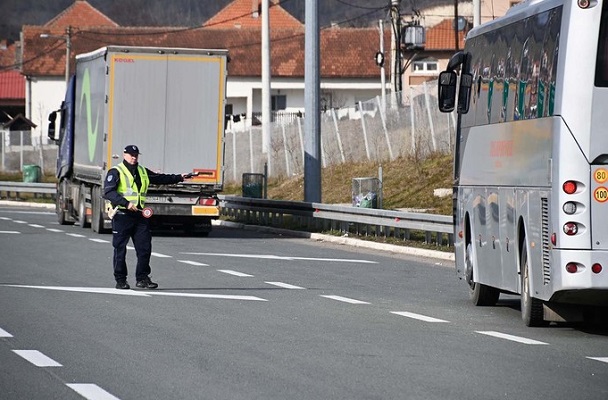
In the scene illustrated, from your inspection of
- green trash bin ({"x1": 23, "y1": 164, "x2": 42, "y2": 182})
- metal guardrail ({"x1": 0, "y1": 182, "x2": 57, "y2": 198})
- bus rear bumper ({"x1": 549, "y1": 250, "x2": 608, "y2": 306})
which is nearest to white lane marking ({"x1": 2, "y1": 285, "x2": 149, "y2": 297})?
bus rear bumper ({"x1": 549, "y1": 250, "x2": 608, "y2": 306})

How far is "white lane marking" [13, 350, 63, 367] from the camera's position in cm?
1060

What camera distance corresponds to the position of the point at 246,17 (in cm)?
12019

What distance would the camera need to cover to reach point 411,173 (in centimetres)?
3984

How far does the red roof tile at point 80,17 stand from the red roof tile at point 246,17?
1235 cm

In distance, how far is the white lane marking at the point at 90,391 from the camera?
905cm

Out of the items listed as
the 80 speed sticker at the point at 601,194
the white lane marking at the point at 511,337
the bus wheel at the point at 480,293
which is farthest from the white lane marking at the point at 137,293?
the 80 speed sticker at the point at 601,194

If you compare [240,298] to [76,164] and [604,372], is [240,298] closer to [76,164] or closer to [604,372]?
[604,372]

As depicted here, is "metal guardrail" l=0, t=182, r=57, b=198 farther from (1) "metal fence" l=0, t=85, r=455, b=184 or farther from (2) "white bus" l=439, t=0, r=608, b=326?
(2) "white bus" l=439, t=0, r=608, b=326

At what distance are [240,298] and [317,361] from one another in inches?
225

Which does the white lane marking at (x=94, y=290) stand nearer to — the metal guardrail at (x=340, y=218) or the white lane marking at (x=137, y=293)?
the white lane marking at (x=137, y=293)

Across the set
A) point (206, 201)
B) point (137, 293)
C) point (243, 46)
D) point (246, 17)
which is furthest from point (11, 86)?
point (137, 293)

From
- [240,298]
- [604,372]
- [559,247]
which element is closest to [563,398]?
[604,372]

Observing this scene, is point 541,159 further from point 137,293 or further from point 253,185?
point 253,185

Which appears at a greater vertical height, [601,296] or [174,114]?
[174,114]
